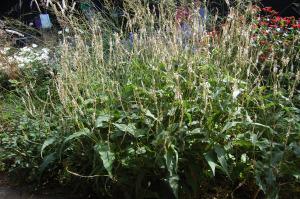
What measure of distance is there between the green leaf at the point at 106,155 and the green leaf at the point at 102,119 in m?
0.13

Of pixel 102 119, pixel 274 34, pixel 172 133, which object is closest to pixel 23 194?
pixel 102 119

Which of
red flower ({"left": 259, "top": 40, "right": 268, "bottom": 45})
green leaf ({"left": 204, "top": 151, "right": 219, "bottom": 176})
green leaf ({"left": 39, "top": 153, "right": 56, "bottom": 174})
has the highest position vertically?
green leaf ({"left": 204, "top": 151, "right": 219, "bottom": 176})

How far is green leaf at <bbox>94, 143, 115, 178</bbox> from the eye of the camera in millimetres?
2724

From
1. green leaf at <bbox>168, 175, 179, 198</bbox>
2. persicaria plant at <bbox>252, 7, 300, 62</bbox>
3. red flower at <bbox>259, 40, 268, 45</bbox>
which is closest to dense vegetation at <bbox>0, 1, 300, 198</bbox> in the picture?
green leaf at <bbox>168, 175, 179, 198</bbox>

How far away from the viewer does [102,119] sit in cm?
294

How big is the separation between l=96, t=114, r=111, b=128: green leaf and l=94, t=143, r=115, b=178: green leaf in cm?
13

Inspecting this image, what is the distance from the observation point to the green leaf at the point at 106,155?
2724mm

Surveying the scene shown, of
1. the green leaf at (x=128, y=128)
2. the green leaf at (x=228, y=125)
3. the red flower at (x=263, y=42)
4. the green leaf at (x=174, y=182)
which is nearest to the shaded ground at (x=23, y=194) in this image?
the green leaf at (x=128, y=128)

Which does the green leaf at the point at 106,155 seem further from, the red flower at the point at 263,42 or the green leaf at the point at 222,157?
the red flower at the point at 263,42

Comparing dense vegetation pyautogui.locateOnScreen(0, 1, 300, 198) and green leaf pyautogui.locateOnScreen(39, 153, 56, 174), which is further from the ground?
dense vegetation pyautogui.locateOnScreen(0, 1, 300, 198)

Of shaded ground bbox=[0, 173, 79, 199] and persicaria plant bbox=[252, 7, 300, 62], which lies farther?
persicaria plant bbox=[252, 7, 300, 62]

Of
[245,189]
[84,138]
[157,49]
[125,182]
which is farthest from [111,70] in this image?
[245,189]

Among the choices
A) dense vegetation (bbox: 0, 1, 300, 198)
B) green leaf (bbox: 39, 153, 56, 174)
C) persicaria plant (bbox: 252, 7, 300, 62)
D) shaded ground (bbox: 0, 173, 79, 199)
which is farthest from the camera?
persicaria plant (bbox: 252, 7, 300, 62)

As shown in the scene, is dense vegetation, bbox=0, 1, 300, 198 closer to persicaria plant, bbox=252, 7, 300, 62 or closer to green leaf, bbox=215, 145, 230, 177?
green leaf, bbox=215, 145, 230, 177
